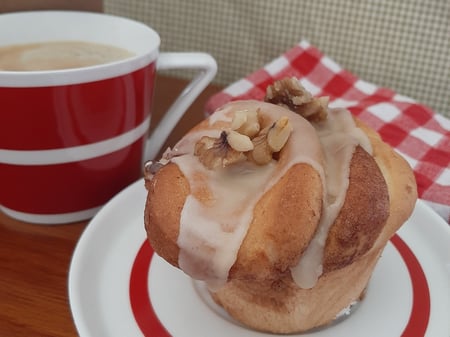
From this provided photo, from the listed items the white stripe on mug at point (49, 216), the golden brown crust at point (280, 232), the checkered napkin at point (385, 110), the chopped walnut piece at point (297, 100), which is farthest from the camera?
the checkered napkin at point (385, 110)

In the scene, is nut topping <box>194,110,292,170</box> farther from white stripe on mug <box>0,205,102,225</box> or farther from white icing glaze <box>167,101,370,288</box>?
white stripe on mug <box>0,205,102,225</box>

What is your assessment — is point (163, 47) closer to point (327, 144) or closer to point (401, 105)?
point (401, 105)

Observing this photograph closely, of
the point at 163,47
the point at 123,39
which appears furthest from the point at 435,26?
the point at 123,39

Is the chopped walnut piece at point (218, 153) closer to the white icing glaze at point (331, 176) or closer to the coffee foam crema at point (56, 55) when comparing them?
the white icing glaze at point (331, 176)

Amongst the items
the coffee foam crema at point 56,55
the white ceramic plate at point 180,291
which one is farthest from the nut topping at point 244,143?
the coffee foam crema at point 56,55

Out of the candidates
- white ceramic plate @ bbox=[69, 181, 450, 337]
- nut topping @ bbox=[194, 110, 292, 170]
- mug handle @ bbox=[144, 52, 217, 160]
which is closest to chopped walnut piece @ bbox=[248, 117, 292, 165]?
nut topping @ bbox=[194, 110, 292, 170]

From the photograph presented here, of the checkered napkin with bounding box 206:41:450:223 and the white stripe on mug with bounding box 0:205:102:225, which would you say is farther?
the checkered napkin with bounding box 206:41:450:223

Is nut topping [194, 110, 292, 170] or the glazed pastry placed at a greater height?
nut topping [194, 110, 292, 170]
